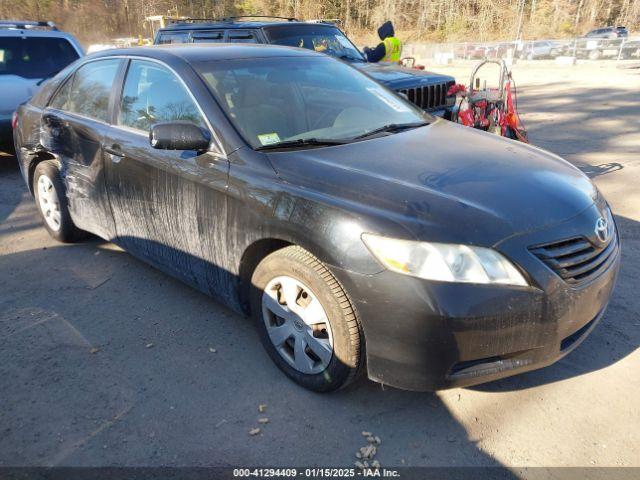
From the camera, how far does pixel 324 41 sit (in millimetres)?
8352

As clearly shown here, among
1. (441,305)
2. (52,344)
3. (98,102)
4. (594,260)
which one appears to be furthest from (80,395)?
(594,260)

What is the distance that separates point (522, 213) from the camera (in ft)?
7.67

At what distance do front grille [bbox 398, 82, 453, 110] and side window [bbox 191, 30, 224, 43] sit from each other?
11.4 ft

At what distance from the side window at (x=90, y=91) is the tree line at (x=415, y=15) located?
4696 cm

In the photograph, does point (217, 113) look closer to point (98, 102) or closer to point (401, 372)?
point (98, 102)

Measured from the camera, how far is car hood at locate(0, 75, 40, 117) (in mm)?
7262

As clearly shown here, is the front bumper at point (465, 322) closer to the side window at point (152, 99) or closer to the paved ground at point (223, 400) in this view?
the paved ground at point (223, 400)

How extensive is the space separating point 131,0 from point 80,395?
195 ft

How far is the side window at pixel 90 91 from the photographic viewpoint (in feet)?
12.6

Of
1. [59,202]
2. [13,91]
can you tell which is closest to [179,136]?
[59,202]

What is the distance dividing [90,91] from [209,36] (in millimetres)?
4885

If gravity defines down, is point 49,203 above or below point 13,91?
below

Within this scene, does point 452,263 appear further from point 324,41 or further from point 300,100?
point 324,41

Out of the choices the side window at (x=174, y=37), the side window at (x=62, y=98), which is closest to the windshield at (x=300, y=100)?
the side window at (x=62, y=98)
